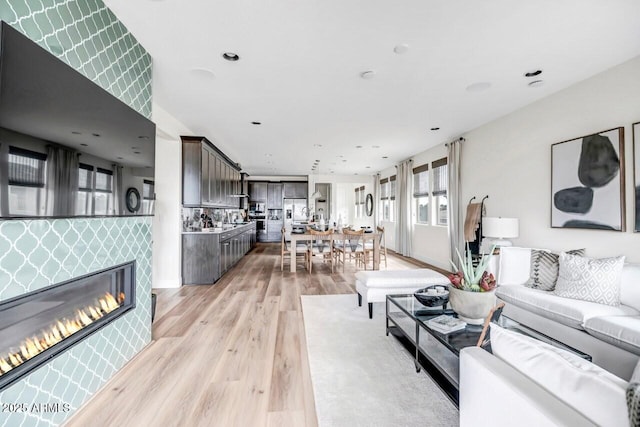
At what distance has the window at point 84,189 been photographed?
1.68m

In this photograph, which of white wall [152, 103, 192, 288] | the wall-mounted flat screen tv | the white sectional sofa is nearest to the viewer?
the wall-mounted flat screen tv

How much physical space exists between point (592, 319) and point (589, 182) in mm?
1656

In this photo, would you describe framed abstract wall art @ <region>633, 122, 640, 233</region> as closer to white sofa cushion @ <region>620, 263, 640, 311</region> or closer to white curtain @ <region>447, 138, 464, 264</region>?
white sofa cushion @ <region>620, 263, 640, 311</region>

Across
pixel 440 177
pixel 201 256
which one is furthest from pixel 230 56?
pixel 440 177

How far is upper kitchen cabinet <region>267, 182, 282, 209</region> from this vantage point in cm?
1051

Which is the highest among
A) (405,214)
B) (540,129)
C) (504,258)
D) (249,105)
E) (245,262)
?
(249,105)

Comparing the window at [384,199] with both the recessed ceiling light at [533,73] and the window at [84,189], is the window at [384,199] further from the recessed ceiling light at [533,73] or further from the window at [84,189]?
the window at [84,189]

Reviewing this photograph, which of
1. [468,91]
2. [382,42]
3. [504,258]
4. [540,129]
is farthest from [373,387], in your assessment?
[540,129]

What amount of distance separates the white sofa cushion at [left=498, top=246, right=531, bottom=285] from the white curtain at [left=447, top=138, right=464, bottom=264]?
1870 millimetres

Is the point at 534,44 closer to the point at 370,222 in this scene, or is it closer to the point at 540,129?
the point at 540,129

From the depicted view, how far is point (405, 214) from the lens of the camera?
755cm

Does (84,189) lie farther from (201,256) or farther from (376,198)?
(376,198)

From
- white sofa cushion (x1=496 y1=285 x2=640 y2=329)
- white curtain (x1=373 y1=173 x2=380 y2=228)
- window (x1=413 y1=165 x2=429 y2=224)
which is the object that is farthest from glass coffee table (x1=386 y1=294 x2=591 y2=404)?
white curtain (x1=373 y1=173 x2=380 y2=228)

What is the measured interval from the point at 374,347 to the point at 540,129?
348 cm
